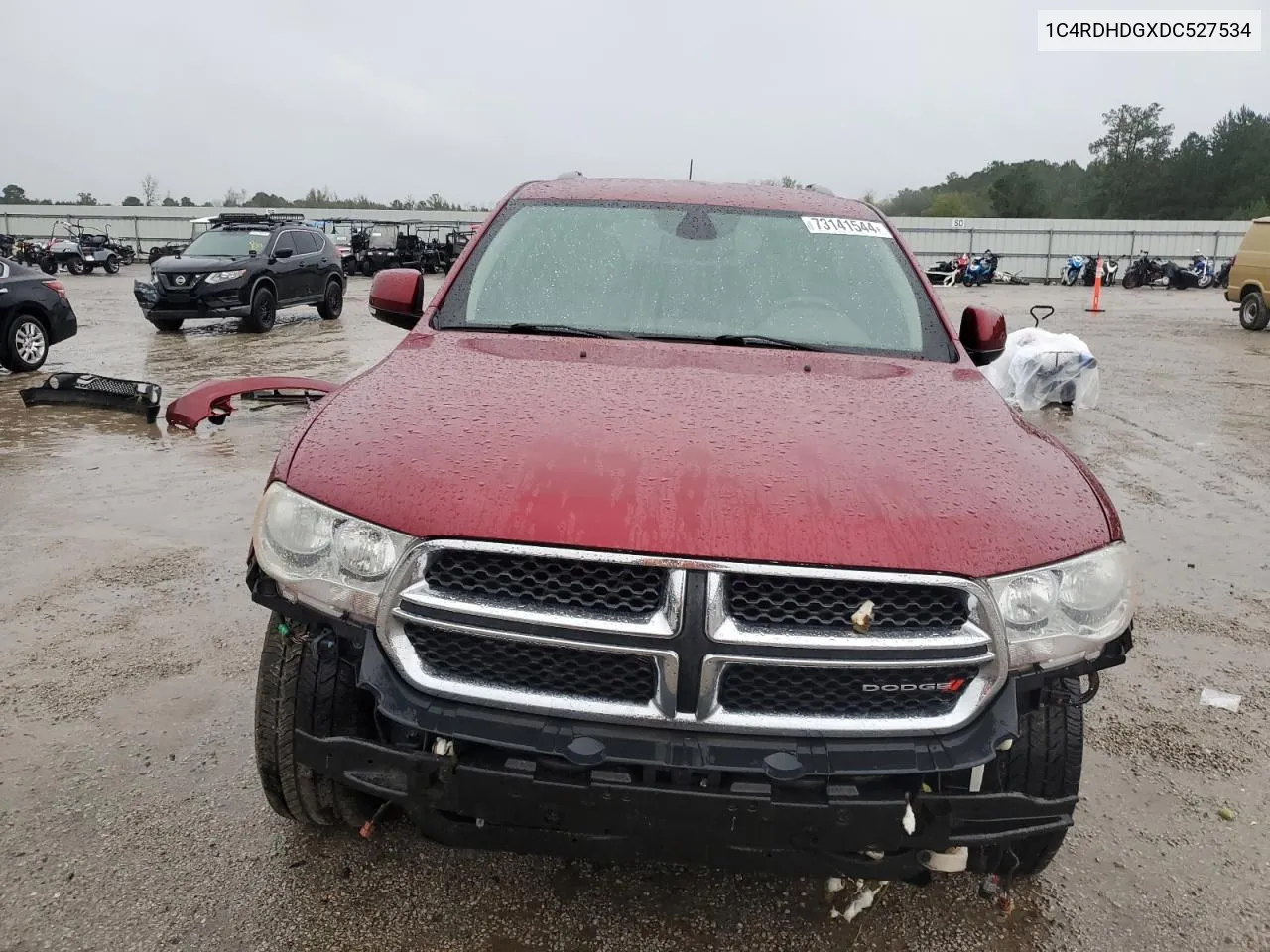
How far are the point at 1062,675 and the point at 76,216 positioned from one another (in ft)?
168

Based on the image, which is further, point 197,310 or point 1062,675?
point 197,310

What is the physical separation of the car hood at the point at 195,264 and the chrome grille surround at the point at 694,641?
14.2 m

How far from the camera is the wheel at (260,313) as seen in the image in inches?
579

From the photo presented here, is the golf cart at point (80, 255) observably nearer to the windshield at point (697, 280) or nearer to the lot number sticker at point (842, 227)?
the windshield at point (697, 280)

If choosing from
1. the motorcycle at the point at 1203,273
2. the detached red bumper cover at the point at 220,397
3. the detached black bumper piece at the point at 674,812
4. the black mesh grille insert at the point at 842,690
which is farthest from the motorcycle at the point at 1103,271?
the detached black bumper piece at the point at 674,812

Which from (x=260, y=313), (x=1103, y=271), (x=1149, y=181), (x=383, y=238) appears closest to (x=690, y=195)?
(x=260, y=313)

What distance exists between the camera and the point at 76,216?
43.4 metres

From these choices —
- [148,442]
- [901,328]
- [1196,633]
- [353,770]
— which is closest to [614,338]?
[901,328]

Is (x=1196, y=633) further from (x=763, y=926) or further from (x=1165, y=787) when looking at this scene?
(x=763, y=926)

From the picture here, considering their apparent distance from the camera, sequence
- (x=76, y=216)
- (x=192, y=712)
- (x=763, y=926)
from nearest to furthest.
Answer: (x=763, y=926) → (x=192, y=712) → (x=76, y=216)

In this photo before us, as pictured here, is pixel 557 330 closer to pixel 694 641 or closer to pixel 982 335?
pixel 694 641

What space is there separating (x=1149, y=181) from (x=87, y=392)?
91442mm

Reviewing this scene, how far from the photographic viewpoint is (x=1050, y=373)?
356 inches

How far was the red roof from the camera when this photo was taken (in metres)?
3.46
